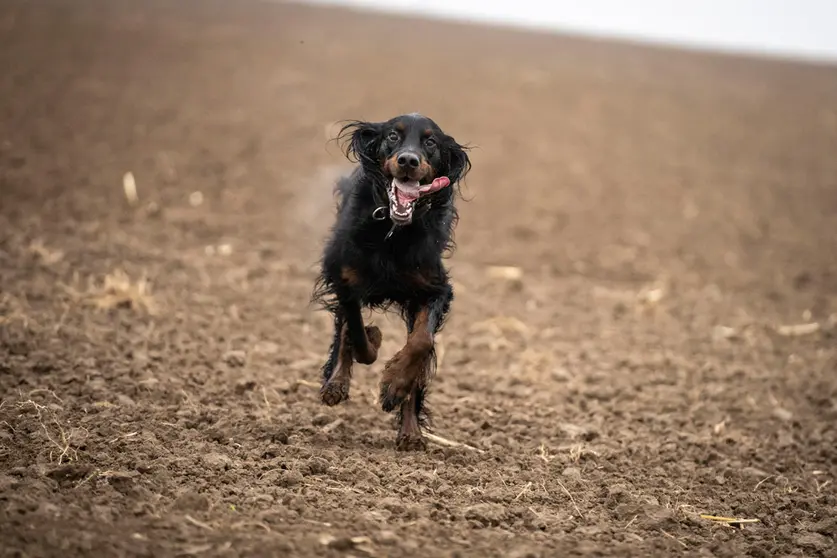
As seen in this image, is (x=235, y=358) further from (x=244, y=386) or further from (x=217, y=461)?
(x=217, y=461)

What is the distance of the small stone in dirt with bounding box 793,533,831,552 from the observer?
431 cm

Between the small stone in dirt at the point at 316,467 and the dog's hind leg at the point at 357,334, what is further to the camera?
the dog's hind leg at the point at 357,334

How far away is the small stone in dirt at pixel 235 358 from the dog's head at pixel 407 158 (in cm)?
197

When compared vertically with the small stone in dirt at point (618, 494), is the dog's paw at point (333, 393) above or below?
above

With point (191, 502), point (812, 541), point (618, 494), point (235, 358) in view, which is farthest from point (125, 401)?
point (812, 541)

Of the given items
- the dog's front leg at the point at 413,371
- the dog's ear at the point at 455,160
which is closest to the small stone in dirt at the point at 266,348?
the dog's front leg at the point at 413,371

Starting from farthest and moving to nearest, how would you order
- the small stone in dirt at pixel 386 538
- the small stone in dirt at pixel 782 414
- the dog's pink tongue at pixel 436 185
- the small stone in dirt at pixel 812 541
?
the small stone in dirt at pixel 782 414 → the dog's pink tongue at pixel 436 185 → the small stone in dirt at pixel 812 541 → the small stone in dirt at pixel 386 538

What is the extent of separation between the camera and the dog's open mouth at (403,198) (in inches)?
176

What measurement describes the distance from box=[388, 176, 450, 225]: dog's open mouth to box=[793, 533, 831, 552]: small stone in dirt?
2.42 m

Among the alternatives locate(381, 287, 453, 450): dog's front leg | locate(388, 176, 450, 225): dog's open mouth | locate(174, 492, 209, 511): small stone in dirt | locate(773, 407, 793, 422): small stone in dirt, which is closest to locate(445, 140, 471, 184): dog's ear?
locate(388, 176, 450, 225): dog's open mouth

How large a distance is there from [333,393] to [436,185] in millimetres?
1238

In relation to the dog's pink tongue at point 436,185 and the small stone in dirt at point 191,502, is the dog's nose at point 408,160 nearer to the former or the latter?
the dog's pink tongue at point 436,185

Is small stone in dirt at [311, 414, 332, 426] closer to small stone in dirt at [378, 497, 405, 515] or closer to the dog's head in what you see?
small stone in dirt at [378, 497, 405, 515]

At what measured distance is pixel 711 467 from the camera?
17.5 feet
